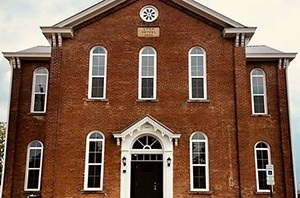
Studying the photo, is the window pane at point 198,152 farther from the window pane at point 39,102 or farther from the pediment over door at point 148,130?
the window pane at point 39,102

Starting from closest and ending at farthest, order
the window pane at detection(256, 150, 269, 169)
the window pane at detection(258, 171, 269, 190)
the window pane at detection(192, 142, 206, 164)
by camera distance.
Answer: the window pane at detection(192, 142, 206, 164), the window pane at detection(258, 171, 269, 190), the window pane at detection(256, 150, 269, 169)

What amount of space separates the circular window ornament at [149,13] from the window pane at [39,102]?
6.75 meters

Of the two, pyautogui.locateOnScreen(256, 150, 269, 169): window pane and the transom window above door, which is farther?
pyautogui.locateOnScreen(256, 150, 269, 169): window pane

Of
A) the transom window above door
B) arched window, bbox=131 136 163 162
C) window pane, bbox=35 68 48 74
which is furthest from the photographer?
window pane, bbox=35 68 48 74

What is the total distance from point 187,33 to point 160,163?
249 inches

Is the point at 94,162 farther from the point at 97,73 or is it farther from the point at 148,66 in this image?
the point at 148,66

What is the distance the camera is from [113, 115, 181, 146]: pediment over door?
1784 centimetres

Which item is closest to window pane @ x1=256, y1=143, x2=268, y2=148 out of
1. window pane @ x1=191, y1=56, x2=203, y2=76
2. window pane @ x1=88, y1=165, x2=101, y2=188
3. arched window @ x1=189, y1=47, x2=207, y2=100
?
arched window @ x1=189, y1=47, x2=207, y2=100

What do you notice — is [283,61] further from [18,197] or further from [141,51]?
[18,197]

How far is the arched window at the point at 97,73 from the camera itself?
18.8 metres

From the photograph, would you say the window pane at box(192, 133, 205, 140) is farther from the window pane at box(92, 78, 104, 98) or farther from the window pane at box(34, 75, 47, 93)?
the window pane at box(34, 75, 47, 93)

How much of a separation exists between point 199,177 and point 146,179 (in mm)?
2385

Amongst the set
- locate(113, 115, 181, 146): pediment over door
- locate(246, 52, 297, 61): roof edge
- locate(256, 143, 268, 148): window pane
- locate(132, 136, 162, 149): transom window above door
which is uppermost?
locate(246, 52, 297, 61): roof edge

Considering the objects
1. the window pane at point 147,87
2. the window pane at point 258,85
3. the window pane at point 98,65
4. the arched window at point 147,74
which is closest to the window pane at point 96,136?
the arched window at point 147,74
